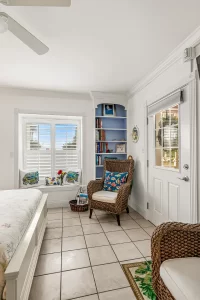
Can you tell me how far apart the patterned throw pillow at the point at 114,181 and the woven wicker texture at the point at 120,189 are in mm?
92

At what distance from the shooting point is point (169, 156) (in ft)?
8.12

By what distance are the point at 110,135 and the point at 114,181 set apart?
123 cm

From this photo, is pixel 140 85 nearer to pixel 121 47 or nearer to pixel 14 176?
pixel 121 47

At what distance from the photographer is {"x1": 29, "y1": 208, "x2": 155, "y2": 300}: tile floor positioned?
149 cm

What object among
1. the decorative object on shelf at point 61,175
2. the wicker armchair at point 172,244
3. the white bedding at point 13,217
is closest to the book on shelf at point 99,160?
the decorative object on shelf at point 61,175

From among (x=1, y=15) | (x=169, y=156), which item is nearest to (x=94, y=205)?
(x=169, y=156)

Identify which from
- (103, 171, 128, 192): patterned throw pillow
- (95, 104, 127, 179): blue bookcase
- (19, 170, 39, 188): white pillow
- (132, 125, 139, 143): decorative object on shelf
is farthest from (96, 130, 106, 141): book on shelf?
(19, 170, 39, 188): white pillow

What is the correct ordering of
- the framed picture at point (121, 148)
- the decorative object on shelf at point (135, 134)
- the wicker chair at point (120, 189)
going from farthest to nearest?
the framed picture at point (121, 148) < the decorative object on shelf at point (135, 134) < the wicker chair at point (120, 189)

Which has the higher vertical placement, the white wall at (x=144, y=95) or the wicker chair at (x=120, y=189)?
the white wall at (x=144, y=95)

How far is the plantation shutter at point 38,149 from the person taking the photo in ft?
12.7

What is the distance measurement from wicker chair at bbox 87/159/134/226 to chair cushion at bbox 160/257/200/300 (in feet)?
5.34

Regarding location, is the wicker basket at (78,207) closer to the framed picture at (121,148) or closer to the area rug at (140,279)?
the framed picture at (121,148)

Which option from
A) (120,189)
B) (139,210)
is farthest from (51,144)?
(139,210)

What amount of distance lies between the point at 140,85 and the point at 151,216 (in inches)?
92.2
